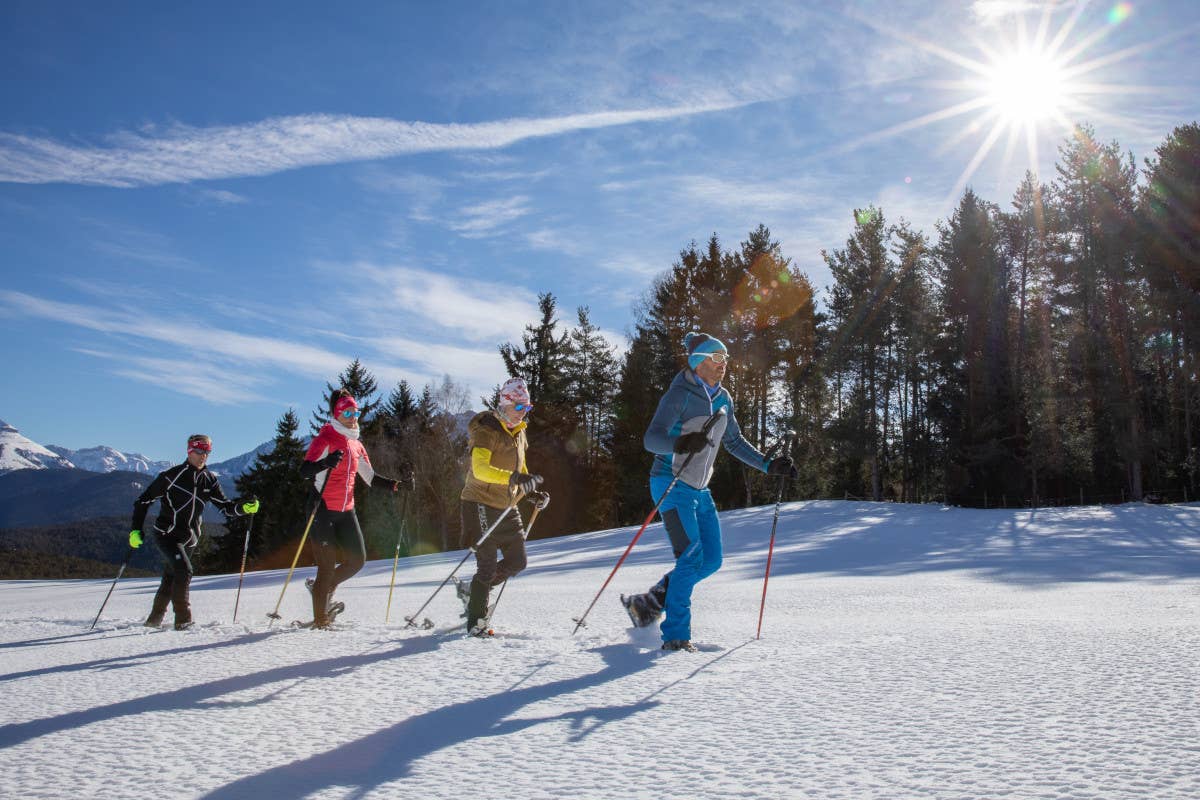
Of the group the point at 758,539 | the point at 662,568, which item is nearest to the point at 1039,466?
the point at 758,539

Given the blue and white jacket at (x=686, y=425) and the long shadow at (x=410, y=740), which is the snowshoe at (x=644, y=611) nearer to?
the blue and white jacket at (x=686, y=425)

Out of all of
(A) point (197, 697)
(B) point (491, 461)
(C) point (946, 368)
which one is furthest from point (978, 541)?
(C) point (946, 368)

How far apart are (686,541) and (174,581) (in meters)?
4.03

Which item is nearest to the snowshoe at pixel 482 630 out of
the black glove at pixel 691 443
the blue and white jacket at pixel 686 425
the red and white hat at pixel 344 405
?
the blue and white jacket at pixel 686 425

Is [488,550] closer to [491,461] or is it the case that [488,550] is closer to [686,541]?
[491,461]

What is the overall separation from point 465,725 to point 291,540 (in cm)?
4082

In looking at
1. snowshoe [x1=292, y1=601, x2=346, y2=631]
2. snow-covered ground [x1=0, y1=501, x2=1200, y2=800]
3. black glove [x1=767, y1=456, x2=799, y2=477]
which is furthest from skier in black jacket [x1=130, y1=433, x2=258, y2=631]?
black glove [x1=767, y1=456, x2=799, y2=477]

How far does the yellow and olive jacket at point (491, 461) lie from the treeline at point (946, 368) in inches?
954

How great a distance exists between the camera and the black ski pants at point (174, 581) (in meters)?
5.73

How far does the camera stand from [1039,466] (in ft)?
92.7

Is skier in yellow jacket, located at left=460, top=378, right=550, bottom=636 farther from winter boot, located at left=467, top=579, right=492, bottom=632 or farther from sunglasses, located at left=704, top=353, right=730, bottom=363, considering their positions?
sunglasses, located at left=704, top=353, right=730, bottom=363

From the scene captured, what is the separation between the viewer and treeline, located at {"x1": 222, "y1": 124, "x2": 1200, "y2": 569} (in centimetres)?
2702

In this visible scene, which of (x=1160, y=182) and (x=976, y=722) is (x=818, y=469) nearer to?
(x=1160, y=182)

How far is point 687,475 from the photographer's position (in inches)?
176
